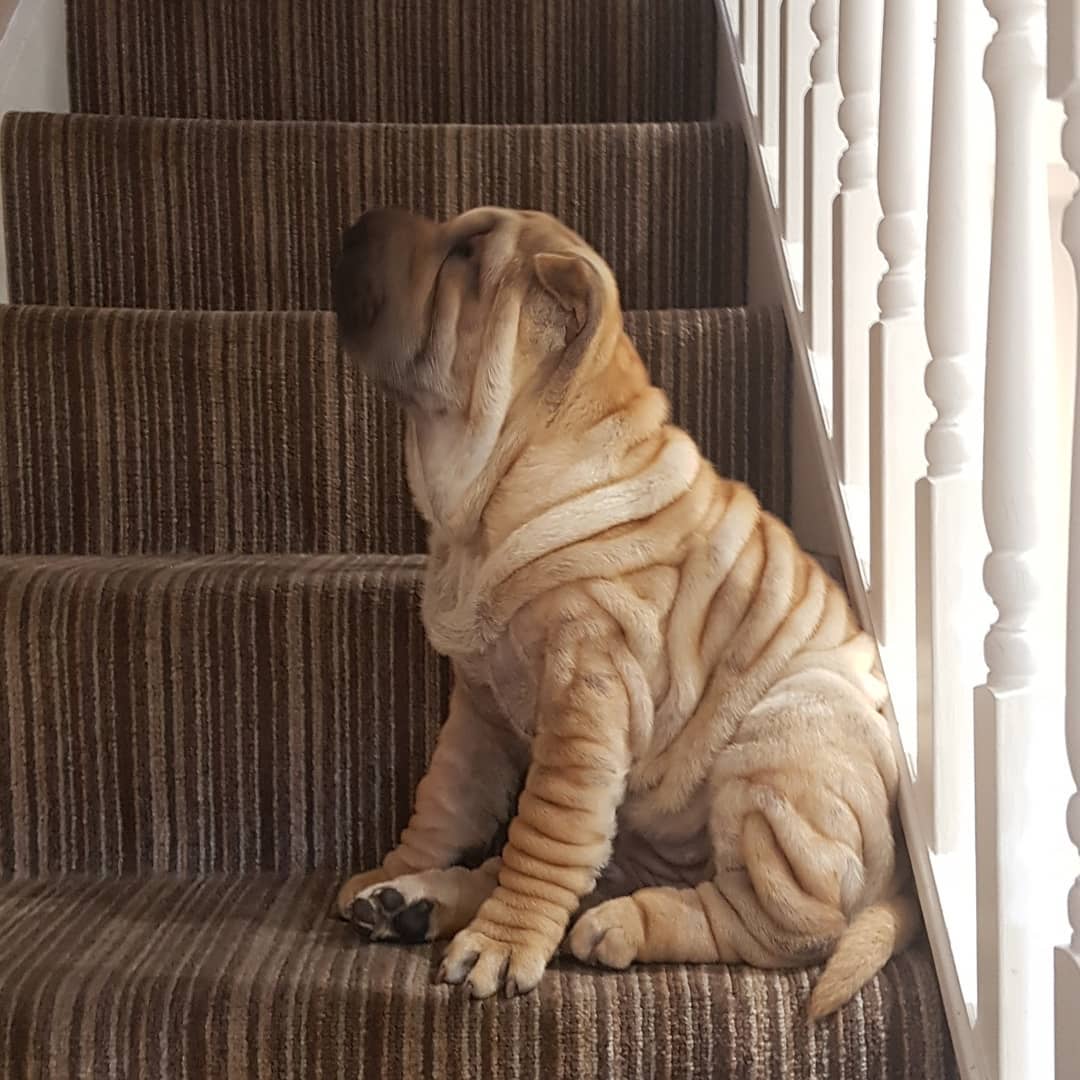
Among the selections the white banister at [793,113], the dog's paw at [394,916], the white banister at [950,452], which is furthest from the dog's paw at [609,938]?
the white banister at [793,113]

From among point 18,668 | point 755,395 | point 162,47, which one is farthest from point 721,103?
point 18,668

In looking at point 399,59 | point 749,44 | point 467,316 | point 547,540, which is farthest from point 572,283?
point 399,59

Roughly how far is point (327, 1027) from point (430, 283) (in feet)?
1.91

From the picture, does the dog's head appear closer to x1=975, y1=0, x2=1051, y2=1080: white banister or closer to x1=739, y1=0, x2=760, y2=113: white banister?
x1=975, y1=0, x2=1051, y2=1080: white banister

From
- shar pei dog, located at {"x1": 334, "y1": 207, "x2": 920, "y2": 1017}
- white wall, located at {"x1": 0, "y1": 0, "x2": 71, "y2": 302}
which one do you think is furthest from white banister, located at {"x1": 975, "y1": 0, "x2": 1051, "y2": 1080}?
white wall, located at {"x1": 0, "y1": 0, "x2": 71, "y2": 302}

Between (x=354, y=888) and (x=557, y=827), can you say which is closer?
(x=557, y=827)

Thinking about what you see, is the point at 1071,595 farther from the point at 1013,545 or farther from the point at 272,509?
the point at 272,509

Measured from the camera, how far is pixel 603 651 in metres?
1.01

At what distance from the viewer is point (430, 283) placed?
106 centimetres

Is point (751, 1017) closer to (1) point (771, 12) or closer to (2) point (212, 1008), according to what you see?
(2) point (212, 1008)

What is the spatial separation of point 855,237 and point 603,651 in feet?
1.64

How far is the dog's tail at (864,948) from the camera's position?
917 millimetres

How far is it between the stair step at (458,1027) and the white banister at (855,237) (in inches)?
19.9

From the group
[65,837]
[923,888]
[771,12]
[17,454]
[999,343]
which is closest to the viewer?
[999,343]
